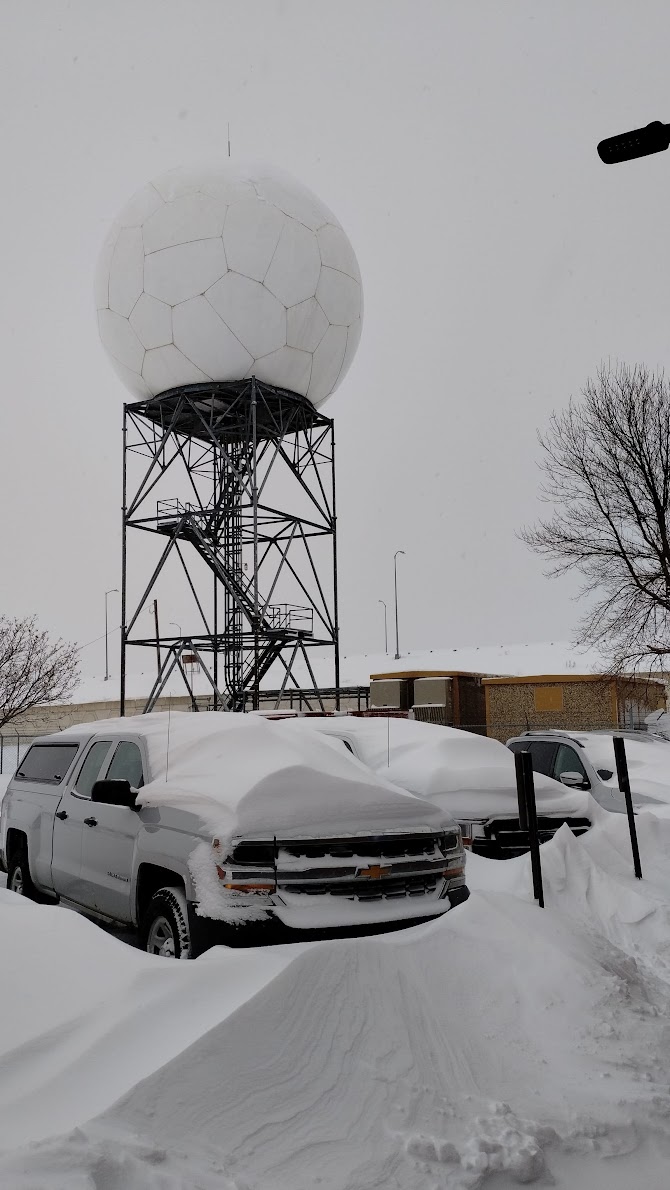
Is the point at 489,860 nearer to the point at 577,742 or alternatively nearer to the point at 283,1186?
the point at 577,742

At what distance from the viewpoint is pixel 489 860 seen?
8766 millimetres

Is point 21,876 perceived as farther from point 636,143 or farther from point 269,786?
point 636,143

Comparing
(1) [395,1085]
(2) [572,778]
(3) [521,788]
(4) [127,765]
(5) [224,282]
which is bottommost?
(1) [395,1085]

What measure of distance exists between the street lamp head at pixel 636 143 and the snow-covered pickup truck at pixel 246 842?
467cm

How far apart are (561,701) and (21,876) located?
21.8 m

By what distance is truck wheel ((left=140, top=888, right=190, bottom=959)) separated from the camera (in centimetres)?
588

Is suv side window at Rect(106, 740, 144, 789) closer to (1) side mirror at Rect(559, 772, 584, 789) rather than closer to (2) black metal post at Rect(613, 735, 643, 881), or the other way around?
(2) black metal post at Rect(613, 735, 643, 881)

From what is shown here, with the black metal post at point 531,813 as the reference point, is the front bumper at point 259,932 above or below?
below

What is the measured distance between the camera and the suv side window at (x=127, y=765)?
24.3 feet

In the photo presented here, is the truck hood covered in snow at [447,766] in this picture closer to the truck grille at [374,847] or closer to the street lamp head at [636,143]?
the truck grille at [374,847]

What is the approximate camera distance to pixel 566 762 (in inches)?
508

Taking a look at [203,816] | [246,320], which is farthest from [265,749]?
[246,320]

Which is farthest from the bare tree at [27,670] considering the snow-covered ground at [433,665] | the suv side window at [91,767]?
the snow-covered ground at [433,665]

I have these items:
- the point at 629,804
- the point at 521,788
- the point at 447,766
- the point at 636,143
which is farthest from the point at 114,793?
the point at 636,143
